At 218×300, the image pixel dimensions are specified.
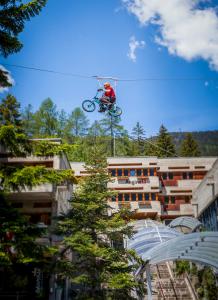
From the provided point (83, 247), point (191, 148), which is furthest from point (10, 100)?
point (191, 148)

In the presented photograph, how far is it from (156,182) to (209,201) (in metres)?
15.8

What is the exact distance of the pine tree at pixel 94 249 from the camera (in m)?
16.1

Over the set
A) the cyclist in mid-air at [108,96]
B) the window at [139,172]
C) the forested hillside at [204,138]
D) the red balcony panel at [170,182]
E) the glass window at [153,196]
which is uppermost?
the forested hillside at [204,138]

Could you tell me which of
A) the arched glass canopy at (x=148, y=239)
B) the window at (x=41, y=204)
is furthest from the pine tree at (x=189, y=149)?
the window at (x=41, y=204)

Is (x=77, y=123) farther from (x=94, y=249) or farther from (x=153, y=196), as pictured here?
(x=94, y=249)

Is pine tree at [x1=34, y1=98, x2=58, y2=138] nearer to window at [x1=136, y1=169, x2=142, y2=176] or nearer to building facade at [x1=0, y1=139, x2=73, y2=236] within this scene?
window at [x1=136, y1=169, x2=142, y2=176]

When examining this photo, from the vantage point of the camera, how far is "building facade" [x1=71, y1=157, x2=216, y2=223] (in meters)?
42.8

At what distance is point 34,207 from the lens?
78.4 ft

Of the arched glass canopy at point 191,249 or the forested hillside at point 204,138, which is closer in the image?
the arched glass canopy at point 191,249

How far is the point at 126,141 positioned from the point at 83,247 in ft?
146

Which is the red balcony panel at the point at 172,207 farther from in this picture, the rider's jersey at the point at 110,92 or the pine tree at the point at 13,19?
the pine tree at the point at 13,19

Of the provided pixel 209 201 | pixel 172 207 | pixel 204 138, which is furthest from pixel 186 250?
pixel 204 138

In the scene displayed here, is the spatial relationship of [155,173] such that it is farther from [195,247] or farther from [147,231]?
[195,247]

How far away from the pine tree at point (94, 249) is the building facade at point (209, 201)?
10920 mm
